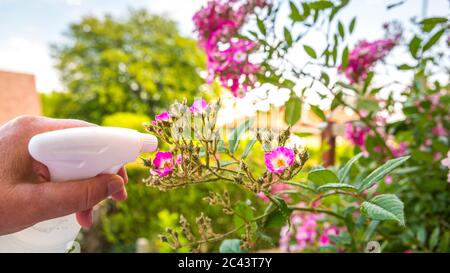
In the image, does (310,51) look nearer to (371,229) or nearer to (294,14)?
(294,14)

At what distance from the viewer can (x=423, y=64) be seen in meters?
1.09

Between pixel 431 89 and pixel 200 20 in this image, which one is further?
pixel 431 89

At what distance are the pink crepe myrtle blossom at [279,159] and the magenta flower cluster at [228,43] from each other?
1.20 feet

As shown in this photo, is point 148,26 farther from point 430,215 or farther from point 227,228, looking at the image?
point 430,215

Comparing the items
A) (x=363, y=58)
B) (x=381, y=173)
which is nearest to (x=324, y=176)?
(x=381, y=173)

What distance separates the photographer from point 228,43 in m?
0.81

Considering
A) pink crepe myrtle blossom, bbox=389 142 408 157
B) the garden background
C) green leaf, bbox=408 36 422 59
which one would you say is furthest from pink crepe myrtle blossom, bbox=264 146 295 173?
pink crepe myrtle blossom, bbox=389 142 408 157

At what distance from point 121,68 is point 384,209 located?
1251 centimetres

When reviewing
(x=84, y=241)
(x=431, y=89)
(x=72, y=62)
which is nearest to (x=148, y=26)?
(x=72, y=62)

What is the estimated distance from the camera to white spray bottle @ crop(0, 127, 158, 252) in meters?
0.38

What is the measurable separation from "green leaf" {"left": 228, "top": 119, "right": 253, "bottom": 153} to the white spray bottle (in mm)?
136

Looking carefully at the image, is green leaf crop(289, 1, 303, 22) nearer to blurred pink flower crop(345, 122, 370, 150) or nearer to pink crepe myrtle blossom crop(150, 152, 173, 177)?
pink crepe myrtle blossom crop(150, 152, 173, 177)
